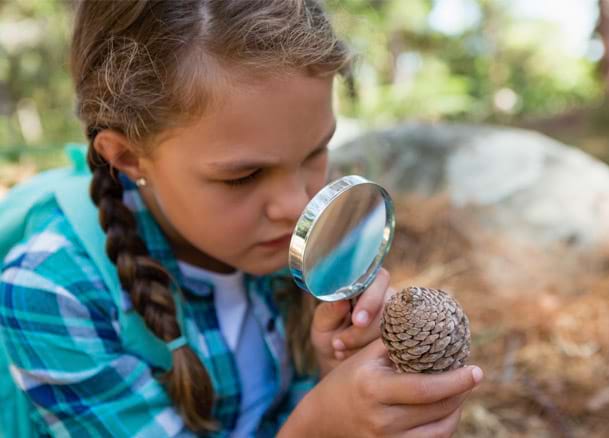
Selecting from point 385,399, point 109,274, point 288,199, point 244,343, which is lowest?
point 244,343

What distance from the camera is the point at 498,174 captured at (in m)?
3.61

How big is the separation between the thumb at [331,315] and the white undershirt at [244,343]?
1.30 ft

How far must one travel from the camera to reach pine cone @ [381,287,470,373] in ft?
3.13

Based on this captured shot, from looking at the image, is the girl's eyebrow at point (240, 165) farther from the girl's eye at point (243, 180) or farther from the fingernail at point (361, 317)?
the fingernail at point (361, 317)

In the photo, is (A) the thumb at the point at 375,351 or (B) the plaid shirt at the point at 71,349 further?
(B) the plaid shirt at the point at 71,349

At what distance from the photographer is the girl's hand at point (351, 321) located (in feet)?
3.86

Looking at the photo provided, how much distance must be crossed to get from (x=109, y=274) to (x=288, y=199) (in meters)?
0.50

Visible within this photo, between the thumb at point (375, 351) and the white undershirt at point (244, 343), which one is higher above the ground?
the thumb at point (375, 351)

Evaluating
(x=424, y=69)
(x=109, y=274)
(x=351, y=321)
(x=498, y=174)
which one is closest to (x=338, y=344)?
(x=351, y=321)

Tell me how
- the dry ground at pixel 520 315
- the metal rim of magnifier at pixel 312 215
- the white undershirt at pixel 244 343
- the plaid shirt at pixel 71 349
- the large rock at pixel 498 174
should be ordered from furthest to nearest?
the large rock at pixel 498 174 → the dry ground at pixel 520 315 → the white undershirt at pixel 244 343 → the plaid shirt at pixel 71 349 → the metal rim of magnifier at pixel 312 215

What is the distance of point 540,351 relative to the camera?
7.80 feet

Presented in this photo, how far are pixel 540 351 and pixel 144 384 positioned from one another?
65.7 inches

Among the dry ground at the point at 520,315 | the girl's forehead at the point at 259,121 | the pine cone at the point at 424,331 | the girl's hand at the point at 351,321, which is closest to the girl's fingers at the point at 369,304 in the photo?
the girl's hand at the point at 351,321

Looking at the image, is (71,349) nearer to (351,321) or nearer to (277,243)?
(277,243)
